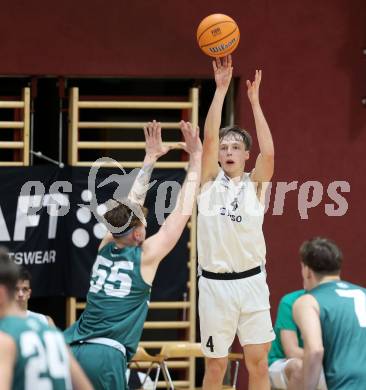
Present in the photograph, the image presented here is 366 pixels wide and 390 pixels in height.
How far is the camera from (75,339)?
691 cm

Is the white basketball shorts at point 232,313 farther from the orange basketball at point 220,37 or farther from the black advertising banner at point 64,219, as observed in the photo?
the black advertising banner at point 64,219

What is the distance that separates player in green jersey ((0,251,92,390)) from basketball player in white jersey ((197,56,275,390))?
3.86 m

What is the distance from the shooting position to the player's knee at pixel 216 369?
886 cm

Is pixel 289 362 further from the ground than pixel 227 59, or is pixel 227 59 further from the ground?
pixel 227 59

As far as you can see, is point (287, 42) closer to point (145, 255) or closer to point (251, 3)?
point (251, 3)

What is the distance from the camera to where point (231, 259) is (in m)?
8.84

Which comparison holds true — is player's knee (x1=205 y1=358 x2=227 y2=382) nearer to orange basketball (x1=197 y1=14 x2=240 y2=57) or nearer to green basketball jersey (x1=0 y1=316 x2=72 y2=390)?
orange basketball (x1=197 y1=14 x2=240 y2=57)

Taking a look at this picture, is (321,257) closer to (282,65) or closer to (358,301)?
(358,301)

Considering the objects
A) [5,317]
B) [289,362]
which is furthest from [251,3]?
[5,317]

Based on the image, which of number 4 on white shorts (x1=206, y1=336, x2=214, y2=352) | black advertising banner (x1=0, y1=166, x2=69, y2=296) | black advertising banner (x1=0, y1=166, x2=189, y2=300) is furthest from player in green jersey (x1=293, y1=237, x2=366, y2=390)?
black advertising banner (x1=0, y1=166, x2=69, y2=296)

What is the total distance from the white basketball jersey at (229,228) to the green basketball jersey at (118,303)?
78.7 inches

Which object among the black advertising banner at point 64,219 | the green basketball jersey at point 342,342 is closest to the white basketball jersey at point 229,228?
the black advertising banner at point 64,219

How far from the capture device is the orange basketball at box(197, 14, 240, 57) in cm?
965

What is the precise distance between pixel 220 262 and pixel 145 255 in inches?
81.8
